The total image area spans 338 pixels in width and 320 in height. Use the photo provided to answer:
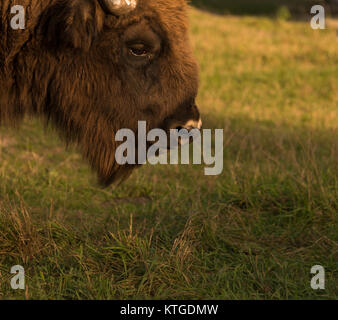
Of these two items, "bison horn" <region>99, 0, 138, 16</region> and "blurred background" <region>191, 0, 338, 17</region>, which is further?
"blurred background" <region>191, 0, 338, 17</region>

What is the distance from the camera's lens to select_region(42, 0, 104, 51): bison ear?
3264 millimetres

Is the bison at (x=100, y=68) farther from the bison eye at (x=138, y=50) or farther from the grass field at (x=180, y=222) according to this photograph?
the grass field at (x=180, y=222)

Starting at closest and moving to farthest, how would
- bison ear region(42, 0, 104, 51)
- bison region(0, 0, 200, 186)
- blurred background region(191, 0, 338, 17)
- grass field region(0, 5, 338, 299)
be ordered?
bison ear region(42, 0, 104, 51) → bison region(0, 0, 200, 186) → grass field region(0, 5, 338, 299) → blurred background region(191, 0, 338, 17)

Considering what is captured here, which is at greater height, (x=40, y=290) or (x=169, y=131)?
(x=169, y=131)

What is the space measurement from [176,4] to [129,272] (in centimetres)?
163

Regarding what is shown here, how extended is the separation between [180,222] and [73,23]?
5.53 ft

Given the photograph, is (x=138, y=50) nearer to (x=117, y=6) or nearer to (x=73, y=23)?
(x=117, y=6)

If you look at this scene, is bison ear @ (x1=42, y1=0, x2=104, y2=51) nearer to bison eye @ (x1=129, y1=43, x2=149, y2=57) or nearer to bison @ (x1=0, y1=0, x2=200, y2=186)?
bison @ (x1=0, y1=0, x2=200, y2=186)

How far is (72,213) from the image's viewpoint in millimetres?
4547

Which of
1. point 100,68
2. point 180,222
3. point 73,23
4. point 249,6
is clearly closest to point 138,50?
point 100,68

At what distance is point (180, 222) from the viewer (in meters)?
4.29

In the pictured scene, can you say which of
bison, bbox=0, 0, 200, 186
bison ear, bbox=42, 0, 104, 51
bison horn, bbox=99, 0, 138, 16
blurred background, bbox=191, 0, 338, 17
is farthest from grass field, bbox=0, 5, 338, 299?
blurred background, bbox=191, 0, 338, 17

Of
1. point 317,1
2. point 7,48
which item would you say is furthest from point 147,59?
point 317,1

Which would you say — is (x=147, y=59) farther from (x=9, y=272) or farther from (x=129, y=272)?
(x=9, y=272)
